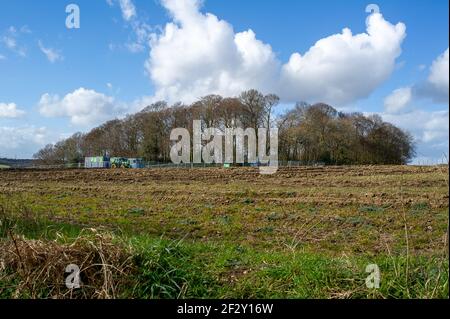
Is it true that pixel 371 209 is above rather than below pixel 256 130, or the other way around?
below

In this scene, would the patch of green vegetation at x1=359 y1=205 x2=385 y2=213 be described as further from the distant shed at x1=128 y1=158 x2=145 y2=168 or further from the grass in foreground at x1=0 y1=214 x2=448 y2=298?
the distant shed at x1=128 y1=158 x2=145 y2=168

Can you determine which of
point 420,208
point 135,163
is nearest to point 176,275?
point 420,208

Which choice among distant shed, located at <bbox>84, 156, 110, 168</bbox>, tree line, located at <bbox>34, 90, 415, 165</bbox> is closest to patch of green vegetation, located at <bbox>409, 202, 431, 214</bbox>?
tree line, located at <bbox>34, 90, 415, 165</bbox>

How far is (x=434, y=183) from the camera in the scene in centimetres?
2292

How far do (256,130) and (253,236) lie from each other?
42.7 meters

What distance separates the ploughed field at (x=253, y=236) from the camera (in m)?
4.45

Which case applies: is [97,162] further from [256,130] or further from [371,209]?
[371,209]

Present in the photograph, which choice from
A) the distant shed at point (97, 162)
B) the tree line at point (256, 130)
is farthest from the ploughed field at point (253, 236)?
the distant shed at point (97, 162)

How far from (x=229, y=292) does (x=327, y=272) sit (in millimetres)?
1140

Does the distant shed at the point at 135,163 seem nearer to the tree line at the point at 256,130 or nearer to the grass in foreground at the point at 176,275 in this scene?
the tree line at the point at 256,130

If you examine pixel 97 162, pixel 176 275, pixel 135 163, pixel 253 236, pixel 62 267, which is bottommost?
pixel 253 236

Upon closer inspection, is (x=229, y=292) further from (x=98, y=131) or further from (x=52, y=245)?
(x=98, y=131)

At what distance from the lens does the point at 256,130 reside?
2080 inches

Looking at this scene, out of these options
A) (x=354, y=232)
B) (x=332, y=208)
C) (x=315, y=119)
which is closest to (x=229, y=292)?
(x=354, y=232)
